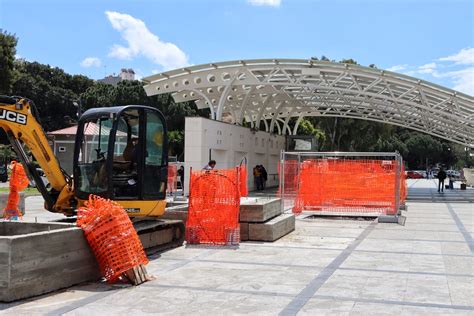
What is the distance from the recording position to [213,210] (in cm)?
1142

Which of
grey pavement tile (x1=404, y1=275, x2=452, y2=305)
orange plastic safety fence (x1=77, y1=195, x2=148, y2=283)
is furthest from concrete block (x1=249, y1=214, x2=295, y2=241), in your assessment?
orange plastic safety fence (x1=77, y1=195, x2=148, y2=283)

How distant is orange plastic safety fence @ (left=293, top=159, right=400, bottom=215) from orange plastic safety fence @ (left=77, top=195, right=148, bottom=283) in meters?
11.2

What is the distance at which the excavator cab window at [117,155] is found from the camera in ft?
30.7

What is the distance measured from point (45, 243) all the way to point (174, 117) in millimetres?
53897

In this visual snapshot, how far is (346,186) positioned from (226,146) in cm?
1201

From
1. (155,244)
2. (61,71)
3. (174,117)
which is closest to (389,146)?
(174,117)

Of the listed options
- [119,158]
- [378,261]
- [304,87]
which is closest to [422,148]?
[304,87]

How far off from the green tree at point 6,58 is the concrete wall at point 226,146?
14.0 m

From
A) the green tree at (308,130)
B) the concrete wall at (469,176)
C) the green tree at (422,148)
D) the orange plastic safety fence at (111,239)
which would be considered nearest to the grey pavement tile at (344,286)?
the orange plastic safety fence at (111,239)

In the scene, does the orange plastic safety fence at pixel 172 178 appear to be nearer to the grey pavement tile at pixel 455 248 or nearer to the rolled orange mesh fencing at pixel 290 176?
the rolled orange mesh fencing at pixel 290 176

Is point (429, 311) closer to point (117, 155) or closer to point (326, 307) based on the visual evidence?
point (326, 307)

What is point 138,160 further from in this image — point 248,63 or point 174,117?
point 174,117

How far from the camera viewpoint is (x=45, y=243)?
22.8 ft

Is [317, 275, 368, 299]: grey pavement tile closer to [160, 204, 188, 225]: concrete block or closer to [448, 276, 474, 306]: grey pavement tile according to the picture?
[448, 276, 474, 306]: grey pavement tile
